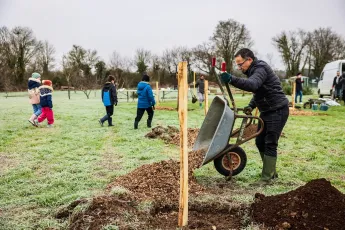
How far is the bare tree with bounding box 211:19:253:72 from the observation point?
45469mm

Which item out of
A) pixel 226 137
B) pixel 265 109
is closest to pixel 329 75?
pixel 265 109

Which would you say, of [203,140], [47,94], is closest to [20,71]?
[47,94]

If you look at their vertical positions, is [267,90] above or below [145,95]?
above

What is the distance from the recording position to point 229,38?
46.2 meters

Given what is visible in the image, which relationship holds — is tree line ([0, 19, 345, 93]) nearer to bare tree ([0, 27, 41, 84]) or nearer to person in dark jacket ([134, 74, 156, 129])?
bare tree ([0, 27, 41, 84])

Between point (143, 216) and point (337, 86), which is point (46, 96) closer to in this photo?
point (143, 216)

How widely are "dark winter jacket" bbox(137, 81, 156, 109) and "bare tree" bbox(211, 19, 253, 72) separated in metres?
36.6

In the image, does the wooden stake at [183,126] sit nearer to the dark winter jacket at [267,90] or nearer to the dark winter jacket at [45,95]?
the dark winter jacket at [267,90]

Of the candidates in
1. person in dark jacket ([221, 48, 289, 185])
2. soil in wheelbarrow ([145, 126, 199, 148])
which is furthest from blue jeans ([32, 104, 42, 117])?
person in dark jacket ([221, 48, 289, 185])

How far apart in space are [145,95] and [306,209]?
7299 millimetres

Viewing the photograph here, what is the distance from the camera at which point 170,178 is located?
14.8ft

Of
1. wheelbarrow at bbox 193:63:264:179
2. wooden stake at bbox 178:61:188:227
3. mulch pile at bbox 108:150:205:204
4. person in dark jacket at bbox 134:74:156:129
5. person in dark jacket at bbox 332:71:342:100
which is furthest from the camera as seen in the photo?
person in dark jacket at bbox 332:71:342:100

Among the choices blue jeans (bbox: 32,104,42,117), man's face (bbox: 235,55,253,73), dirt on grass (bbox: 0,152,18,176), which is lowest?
dirt on grass (bbox: 0,152,18,176)

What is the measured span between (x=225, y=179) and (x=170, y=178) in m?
0.88
